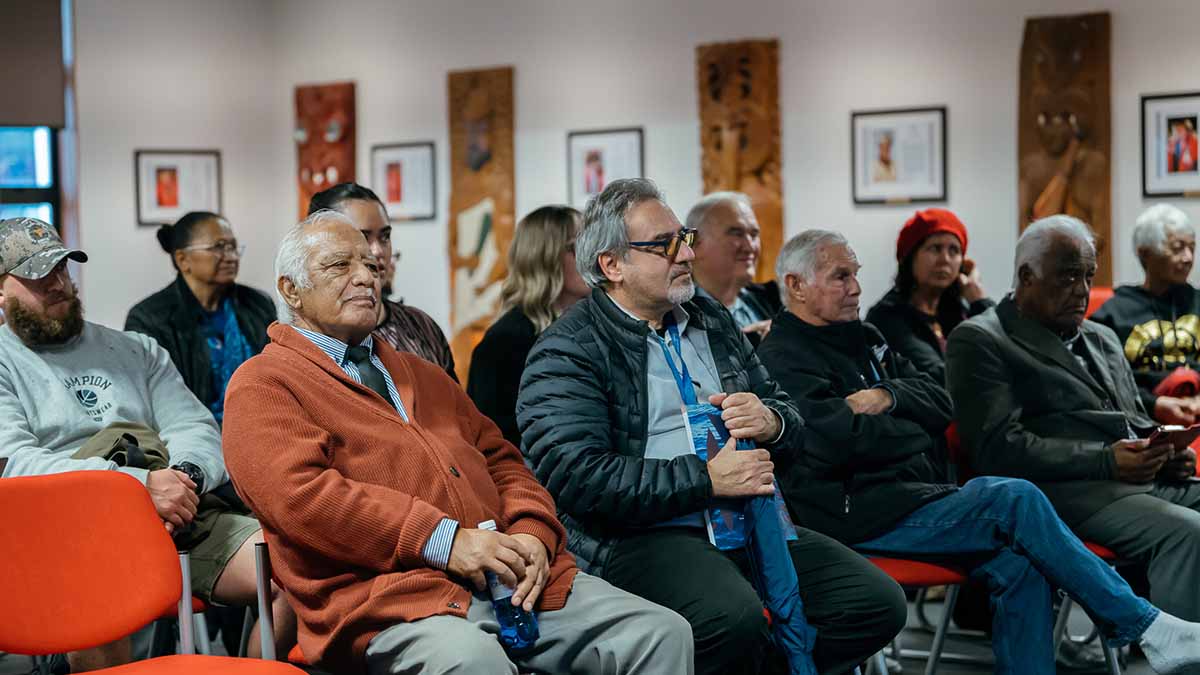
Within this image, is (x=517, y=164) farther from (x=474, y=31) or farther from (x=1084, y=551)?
(x=1084, y=551)

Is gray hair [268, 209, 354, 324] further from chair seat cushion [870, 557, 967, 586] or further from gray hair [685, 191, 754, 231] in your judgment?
gray hair [685, 191, 754, 231]

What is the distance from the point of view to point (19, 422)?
10.4 ft

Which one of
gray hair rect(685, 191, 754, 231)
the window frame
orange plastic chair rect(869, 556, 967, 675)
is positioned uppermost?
the window frame

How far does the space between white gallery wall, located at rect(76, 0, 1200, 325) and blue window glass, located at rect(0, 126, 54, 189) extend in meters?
0.21

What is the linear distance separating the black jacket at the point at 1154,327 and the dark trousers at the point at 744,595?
2144 mm

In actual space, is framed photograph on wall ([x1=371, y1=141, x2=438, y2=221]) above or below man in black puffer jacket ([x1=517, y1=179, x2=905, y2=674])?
above

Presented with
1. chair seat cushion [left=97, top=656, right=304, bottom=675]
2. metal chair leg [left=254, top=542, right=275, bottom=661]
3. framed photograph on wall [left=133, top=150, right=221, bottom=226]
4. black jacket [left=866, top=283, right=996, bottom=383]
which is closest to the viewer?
chair seat cushion [left=97, top=656, right=304, bottom=675]

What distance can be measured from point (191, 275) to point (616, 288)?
2.10 metres

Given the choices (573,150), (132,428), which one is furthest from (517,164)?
(132,428)

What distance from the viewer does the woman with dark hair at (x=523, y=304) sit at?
151 inches

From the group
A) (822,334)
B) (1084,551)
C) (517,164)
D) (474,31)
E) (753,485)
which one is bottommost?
(1084,551)

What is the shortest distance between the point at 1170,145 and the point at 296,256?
4551 millimetres

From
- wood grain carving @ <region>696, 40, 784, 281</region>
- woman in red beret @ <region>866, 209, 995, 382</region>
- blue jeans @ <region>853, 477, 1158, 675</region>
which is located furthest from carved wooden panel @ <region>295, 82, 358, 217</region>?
blue jeans @ <region>853, 477, 1158, 675</region>

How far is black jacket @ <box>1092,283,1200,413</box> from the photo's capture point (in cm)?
480
